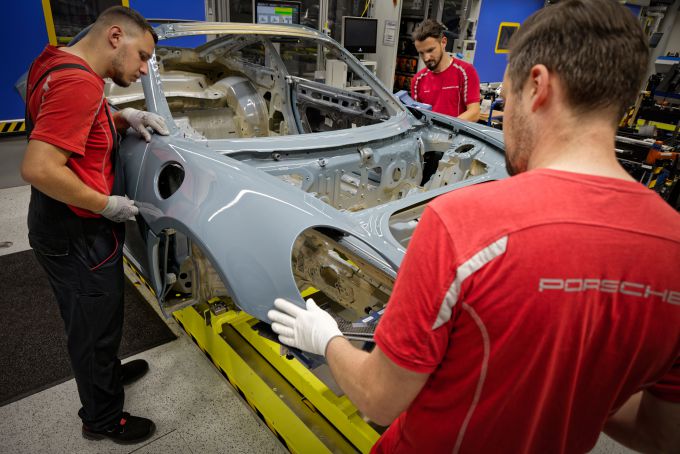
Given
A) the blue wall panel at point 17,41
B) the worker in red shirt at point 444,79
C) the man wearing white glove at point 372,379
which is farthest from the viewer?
the blue wall panel at point 17,41

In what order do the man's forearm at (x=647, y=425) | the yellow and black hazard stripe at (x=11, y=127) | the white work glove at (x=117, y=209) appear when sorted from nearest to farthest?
1. the man's forearm at (x=647, y=425)
2. the white work glove at (x=117, y=209)
3. the yellow and black hazard stripe at (x=11, y=127)

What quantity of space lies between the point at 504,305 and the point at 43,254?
Result: 6.16 feet

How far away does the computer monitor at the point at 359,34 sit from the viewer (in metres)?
7.20

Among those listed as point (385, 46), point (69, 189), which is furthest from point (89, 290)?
point (385, 46)

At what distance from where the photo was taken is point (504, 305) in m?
0.69

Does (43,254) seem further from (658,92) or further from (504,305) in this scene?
(658,92)

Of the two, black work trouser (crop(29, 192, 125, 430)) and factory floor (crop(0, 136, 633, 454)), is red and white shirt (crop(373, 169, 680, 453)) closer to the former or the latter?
black work trouser (crop(29, 192, 125, 430))

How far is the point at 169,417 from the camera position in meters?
2.25

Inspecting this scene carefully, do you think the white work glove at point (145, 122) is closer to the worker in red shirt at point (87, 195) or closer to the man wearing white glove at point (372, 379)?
the worker in red shirt at point (87, 195)

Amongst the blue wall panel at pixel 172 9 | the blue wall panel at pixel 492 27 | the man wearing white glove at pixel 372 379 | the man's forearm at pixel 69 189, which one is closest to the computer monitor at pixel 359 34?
the blue wall panel at pixel 172 9

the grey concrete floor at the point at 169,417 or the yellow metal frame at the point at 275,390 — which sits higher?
the yellow metal frame at the point at 275,390

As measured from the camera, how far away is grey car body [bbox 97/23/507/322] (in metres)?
1.61

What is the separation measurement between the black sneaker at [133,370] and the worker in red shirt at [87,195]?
0.34 meters

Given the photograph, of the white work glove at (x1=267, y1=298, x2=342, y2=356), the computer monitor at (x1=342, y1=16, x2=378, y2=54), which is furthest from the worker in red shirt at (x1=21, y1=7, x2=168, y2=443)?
the computer monitor at (x1=342, y1=16, x2=378, y2=54)
